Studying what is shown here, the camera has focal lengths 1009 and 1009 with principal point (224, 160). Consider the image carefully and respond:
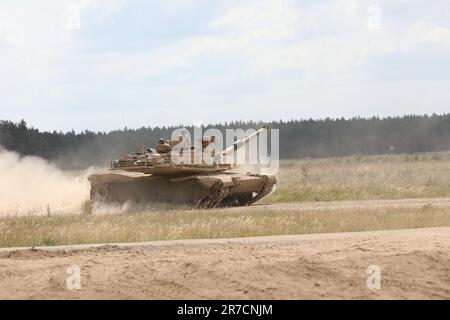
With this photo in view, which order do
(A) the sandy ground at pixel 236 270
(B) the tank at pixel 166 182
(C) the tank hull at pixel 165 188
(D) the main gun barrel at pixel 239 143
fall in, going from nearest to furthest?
(A) the sandy ground at pixel 236 270, (B) the tank at pixel 166 182, (C) the tank hull at pixel 165 188, (D) the main gun barrel at pixel 239 143

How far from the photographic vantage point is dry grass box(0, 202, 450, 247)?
63.2 ft

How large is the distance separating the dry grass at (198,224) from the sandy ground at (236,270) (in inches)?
89.5

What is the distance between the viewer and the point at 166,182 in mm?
30312

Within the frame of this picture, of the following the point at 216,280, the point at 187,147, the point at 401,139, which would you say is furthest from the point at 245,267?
the point at 401,139

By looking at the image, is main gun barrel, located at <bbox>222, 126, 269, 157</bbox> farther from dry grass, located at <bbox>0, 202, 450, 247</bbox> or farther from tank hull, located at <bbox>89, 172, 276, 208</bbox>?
dry grass, located at <bbox>0, 202, 450, 247</bbox>

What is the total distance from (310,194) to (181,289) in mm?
22279

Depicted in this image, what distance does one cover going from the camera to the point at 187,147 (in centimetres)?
3047

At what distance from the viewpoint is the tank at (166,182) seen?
29484mm

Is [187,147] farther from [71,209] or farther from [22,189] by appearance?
[22,189]

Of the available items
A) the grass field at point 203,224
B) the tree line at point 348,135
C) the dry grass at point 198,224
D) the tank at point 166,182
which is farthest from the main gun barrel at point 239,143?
the tree line at point 348,135

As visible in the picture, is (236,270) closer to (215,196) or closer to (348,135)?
(215,196)

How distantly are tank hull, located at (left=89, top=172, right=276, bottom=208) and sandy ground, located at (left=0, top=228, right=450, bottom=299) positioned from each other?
1258 centimetres

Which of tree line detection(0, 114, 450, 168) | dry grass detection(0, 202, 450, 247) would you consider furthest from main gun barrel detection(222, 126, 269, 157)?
tree line detection(0, 114, 450, 168)

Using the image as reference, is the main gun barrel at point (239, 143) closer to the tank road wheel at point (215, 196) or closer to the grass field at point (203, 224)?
the tank road wheel at point (215, 196)
